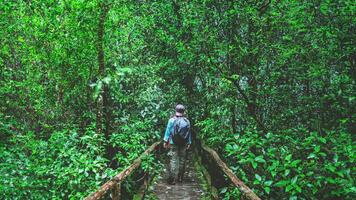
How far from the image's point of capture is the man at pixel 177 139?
923 cm

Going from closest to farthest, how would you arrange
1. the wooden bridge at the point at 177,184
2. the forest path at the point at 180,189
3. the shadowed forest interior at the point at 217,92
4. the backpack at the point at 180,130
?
the shadowed forest interior at the point at 217,92 → the wooden bridge at the point at 177,184 → the forest path at the point at 180,189 → the backpack at the point at 180,130

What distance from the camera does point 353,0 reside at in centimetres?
630

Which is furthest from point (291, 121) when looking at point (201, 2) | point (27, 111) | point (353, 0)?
point (27, 111)

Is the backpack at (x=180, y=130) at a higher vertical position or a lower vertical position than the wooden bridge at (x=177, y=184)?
higher

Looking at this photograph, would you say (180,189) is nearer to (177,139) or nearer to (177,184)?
(177,184)

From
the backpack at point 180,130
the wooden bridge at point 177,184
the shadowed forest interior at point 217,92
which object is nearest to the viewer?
the shadowed forest interior at point 217,92

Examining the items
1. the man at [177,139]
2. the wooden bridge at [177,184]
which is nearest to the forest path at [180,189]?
the wooden bridge at [177,184]

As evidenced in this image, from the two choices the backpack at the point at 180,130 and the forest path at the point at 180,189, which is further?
the backpack at the point at 180,130

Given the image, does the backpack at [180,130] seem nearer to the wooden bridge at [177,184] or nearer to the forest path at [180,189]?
the wooden bridge at [177,184]

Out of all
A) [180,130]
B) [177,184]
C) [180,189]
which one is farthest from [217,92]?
[180,189]

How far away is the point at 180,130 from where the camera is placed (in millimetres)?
9203

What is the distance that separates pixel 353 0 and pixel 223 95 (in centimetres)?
478

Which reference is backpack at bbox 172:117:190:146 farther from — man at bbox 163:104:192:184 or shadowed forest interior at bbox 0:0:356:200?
shadowed forest interior at bbox 0:0:356:200

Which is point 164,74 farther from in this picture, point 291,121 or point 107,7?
point 107,7
